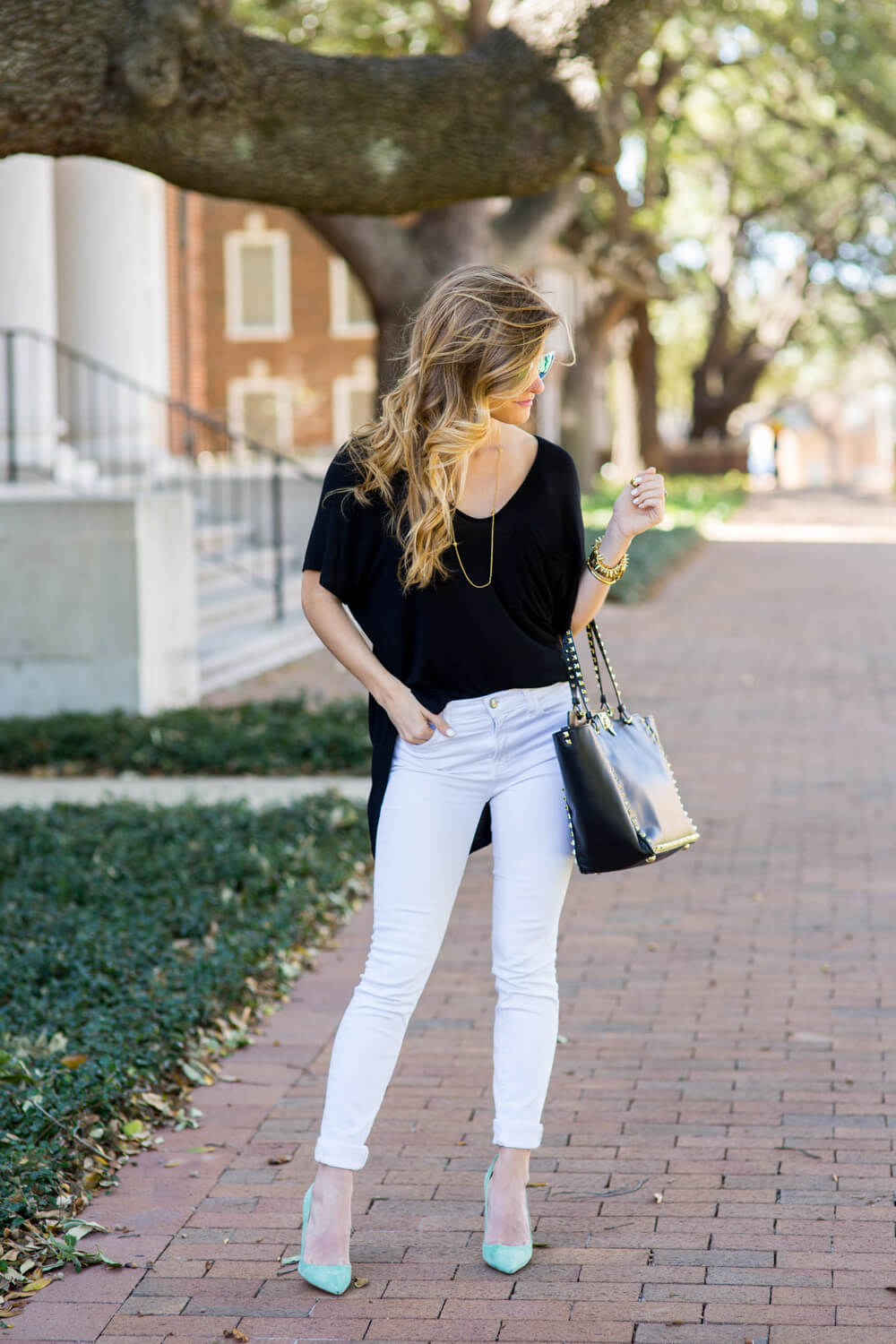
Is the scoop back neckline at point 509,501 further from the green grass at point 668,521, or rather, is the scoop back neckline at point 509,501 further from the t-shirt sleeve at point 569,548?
the green grass at point 668,521

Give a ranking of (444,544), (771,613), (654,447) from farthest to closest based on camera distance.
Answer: (654,447), (771,613), (444,544)

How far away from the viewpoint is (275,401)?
30734mm

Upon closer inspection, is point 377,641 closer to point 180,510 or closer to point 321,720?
point 321,720

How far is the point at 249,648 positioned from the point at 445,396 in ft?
29.5

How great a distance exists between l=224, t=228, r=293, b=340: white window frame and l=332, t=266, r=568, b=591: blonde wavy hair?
2840 centimetres

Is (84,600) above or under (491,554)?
under

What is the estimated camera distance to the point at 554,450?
3.15 metres

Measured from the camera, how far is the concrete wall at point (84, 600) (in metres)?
9.27

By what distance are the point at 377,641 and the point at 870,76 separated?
59.4ft

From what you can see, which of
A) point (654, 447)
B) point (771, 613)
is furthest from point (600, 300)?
point (771, 613)

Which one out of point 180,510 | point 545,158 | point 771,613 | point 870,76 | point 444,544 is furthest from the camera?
point 870,76

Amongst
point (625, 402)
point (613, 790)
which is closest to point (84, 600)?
point (613, 790)

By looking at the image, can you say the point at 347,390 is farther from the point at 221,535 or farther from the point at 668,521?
the point at 221,535

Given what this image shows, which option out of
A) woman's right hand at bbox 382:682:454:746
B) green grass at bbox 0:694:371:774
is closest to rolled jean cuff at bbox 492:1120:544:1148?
woman's right hand at bbox 382:682:454:746
